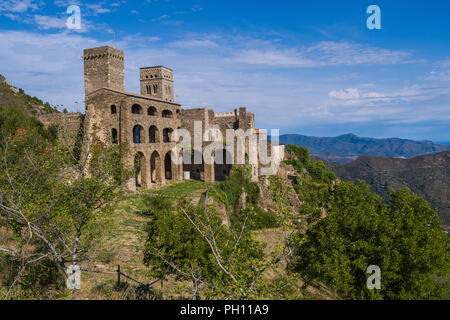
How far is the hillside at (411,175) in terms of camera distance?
395 ft

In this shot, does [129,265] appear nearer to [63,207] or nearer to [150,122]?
[63,207]

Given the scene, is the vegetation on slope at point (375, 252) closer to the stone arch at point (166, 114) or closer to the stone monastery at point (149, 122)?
the stone monastery at point (149, 122)

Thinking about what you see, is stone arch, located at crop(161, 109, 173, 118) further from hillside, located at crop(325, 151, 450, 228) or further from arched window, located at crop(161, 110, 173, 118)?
hillside, located at crop(325, 151, 450, 228)

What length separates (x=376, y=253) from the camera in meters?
17.4

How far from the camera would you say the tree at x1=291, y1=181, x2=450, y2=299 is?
54.6 feet

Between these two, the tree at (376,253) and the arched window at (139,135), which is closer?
the tree at (376,253)

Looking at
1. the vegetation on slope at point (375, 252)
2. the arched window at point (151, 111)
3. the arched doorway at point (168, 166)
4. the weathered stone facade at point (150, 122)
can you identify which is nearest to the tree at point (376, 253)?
the vegetation on slope at point (375, 252)

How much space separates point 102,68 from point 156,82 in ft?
70.4

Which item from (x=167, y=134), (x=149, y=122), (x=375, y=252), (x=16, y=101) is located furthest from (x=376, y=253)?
(x=16, y=101)

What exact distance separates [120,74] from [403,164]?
161 metres

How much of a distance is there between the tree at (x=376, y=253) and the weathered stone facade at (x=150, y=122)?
2397 centimetres

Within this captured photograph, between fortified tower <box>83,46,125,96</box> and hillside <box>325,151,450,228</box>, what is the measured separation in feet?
315

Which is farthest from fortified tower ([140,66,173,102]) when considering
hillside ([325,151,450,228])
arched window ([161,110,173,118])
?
hillside ([325,151,450,228])
